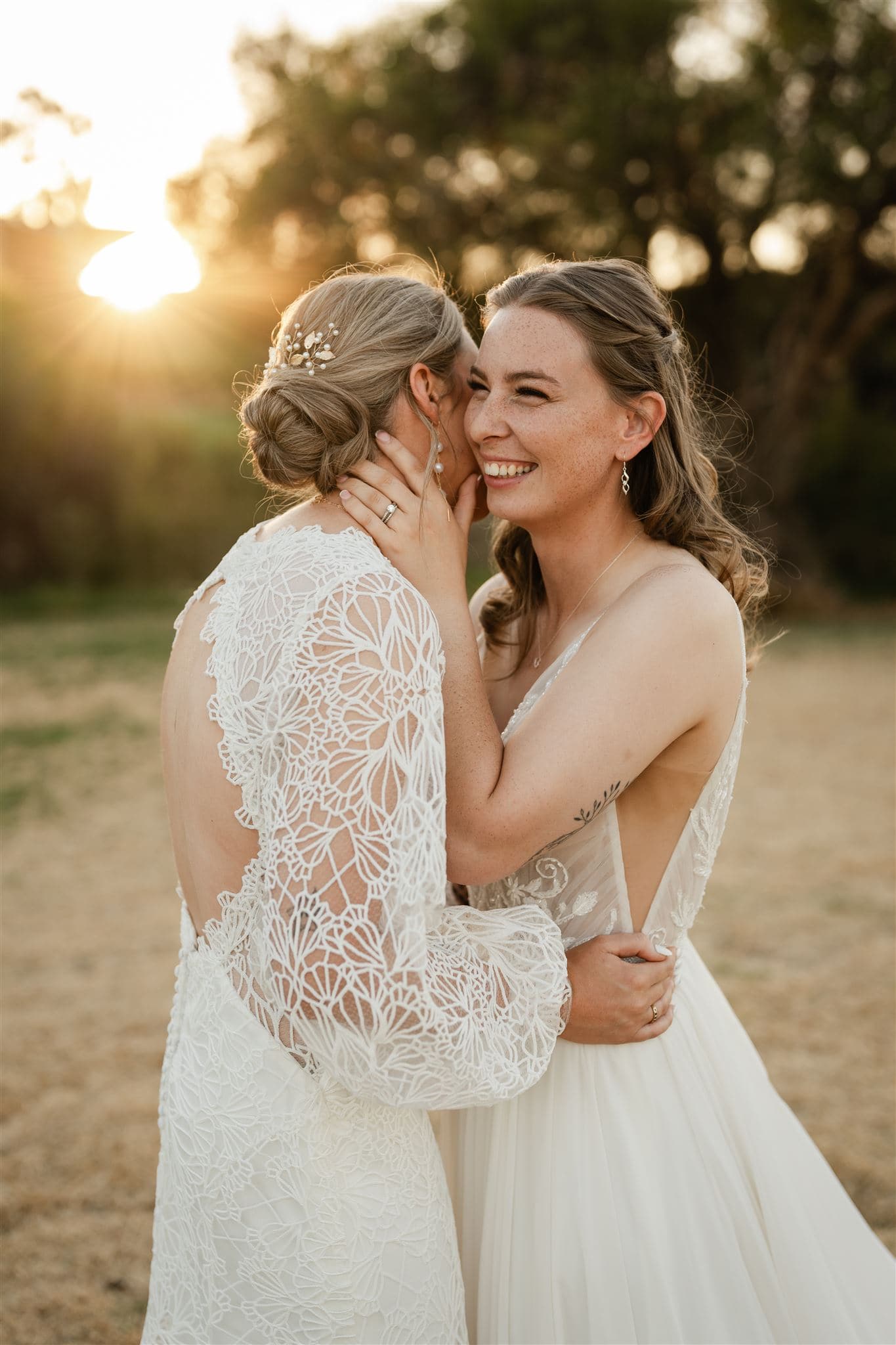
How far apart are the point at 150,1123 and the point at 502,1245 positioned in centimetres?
282

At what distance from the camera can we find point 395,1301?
6.49 ft

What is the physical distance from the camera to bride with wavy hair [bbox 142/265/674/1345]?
1.76m

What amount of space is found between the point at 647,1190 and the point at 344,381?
1.69 metres

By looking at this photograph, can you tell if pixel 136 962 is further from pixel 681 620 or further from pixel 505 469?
pixel 681 620

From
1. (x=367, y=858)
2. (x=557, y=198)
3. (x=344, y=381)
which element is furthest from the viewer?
(x=557, y=198)

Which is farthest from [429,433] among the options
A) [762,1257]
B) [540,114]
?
[540,114]

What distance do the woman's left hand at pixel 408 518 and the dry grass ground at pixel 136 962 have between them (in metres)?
2.72

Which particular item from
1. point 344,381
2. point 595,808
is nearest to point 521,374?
point 344,381

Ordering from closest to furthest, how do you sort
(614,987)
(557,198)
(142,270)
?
1. (614,987)
2. (142,270)
3. (557,198)

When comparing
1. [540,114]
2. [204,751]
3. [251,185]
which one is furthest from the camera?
[251,185]

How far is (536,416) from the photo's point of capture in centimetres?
240

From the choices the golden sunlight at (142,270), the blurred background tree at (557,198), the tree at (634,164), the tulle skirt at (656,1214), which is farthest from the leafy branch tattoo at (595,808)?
the tree at (634,164)

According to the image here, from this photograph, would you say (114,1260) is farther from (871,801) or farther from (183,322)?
(183,322)

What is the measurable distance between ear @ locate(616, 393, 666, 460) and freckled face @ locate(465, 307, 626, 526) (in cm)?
3
